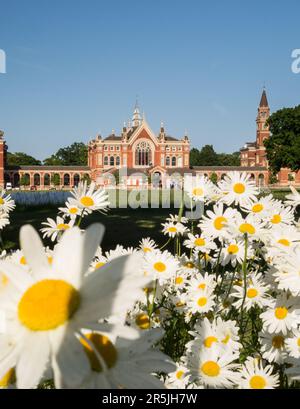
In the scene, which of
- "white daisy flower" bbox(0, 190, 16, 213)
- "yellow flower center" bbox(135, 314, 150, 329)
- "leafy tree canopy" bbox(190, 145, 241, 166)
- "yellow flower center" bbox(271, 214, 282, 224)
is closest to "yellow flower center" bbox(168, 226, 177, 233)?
"yellow flower center" bbox(271, 214, 282, 224)

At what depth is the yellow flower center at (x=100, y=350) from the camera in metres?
0.58

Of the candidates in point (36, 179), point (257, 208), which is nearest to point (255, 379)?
point (257, 208)

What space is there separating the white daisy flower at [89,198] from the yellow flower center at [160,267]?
15.3 inches

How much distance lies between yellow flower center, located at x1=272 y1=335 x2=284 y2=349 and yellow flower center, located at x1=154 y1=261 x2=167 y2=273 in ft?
2.04

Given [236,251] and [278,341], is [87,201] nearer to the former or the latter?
[236,251]

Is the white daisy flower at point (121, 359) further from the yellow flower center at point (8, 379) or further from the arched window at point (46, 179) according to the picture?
the arched window at point (46, 179)

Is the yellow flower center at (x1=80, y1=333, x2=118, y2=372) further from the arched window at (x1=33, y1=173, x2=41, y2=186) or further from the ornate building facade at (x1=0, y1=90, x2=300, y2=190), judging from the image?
the arched window at (x1=33, y1=173, x2=41, y2=186)

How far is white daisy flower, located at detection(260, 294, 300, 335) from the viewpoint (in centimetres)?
147

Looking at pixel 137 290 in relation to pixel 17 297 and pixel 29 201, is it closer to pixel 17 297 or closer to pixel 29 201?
pixel 17 297

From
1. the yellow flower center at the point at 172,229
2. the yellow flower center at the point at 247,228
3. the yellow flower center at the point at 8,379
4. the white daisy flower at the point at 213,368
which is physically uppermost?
the yellow flower center at the point at 247,228

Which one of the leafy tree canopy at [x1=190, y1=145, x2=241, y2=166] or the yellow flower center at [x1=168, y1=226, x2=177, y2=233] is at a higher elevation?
the leafy tree canopy at [x1=190, y1=145, x2=241, y2=166]

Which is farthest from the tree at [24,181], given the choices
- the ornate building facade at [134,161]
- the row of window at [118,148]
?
the row of window at [118,148]
